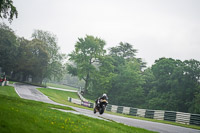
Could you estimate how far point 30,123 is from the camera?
6816 mm

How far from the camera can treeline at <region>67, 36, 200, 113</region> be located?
46344 mm

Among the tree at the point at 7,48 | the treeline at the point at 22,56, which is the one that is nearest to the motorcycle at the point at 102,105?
the treeline at the point at 22,56

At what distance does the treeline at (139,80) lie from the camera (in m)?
46.3

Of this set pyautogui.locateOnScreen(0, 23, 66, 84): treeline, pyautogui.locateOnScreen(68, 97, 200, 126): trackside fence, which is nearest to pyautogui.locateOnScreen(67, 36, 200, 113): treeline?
pyautogui.locateOnScreen(0, 23, 66, 84): treeline

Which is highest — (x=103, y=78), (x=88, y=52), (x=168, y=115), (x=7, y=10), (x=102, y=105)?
(x=88, y=52)

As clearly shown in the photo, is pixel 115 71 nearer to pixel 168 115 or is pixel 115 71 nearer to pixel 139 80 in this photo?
pixel 139 80

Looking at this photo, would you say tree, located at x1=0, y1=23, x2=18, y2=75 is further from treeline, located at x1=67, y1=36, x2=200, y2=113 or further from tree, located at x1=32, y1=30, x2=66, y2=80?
treeline, located at x1=67, y1=36, x2=200, y2=113

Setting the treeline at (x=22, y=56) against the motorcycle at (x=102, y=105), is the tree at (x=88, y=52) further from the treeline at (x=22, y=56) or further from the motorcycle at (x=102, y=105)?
the motorcycle at (x=102, y=105)

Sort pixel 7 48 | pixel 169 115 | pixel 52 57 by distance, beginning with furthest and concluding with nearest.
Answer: pixel 52 57 < pixel 7 48 < pixel 169 115

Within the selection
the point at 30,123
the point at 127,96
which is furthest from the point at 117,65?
the point at 30,123

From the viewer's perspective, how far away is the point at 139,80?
56219mm

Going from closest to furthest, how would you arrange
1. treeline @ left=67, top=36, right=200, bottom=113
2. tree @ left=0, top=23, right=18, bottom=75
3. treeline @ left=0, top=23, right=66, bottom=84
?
treeline @ left=67, top=36, right=200, bottom=113, tree @ left=0, top=23, right=18, bottom=75, treeline @ left=0, top=23, right=66, bottom=84

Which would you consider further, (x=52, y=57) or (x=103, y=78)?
(x=52, y=57)

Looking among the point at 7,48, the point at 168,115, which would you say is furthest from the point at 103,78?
the point at 168,115
